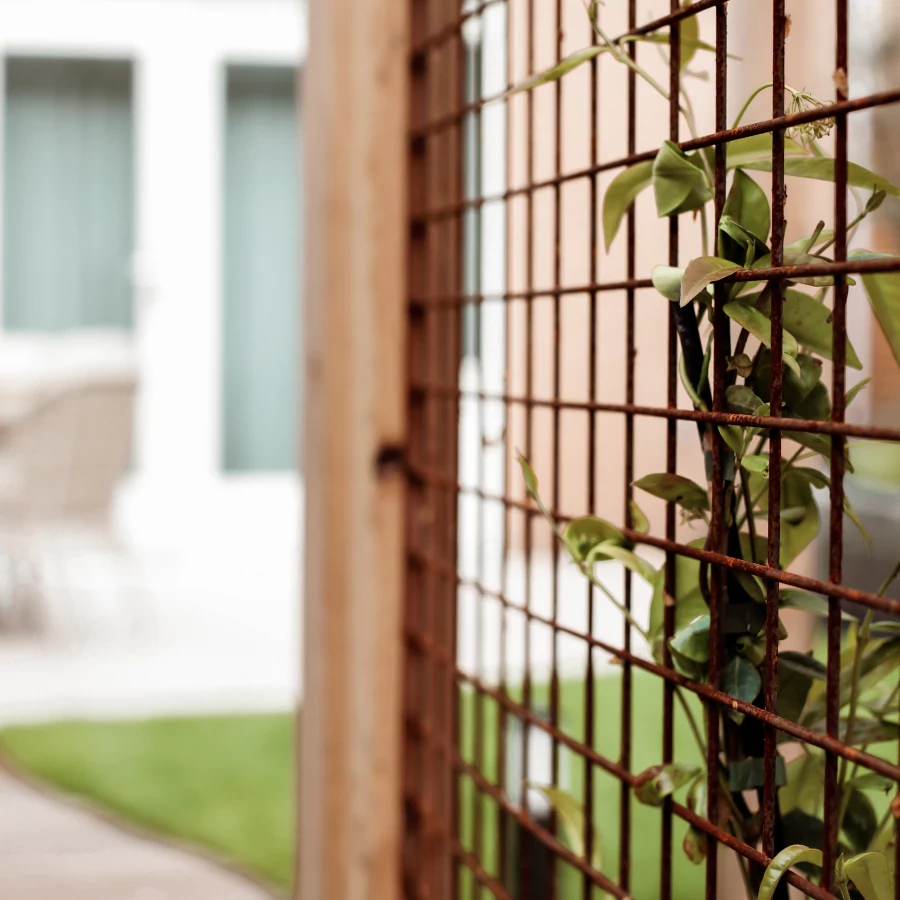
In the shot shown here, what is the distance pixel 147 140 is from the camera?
521 cm

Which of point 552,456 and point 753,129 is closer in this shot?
point 753,129

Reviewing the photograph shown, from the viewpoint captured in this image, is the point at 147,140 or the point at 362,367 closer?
the point at 362,367

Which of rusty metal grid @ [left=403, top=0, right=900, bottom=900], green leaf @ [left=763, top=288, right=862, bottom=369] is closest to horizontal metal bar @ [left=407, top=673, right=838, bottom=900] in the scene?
rusty metal grid @ [left=403, top=0, right=900, bottom=900]

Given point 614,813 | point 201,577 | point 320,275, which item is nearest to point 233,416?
point 201,577

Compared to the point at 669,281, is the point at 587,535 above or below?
below

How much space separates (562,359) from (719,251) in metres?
0.32

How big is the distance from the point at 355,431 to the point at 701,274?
0.62 m

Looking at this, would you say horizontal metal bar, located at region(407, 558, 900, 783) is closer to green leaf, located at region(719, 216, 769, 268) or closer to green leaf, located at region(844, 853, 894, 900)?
green leaf, located at region(844, 853, 894, 900)

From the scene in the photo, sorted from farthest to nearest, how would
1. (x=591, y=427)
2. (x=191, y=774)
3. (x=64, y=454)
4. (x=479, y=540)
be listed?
(x=64, y=454), (x=191, y=774), (x=479, y=540), (x=591, y=427)

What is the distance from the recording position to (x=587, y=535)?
600mm

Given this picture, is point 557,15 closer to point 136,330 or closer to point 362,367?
point 362,367

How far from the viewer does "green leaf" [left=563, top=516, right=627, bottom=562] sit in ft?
1.94

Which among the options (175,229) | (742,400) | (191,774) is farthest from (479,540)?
(175,229)

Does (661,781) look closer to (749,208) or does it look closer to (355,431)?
(749,208)
